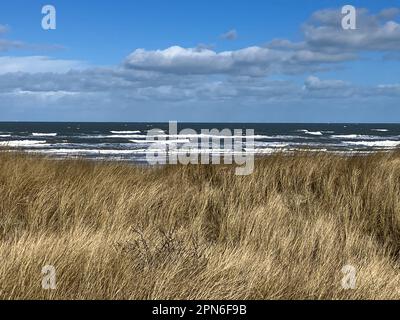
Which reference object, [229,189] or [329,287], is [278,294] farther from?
[229,189]

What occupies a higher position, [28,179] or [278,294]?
[28,179]

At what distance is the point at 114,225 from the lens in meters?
5.06

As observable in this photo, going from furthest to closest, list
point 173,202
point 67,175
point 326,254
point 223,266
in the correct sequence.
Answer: point 67,175 < point 173,202 < point 326,254 < point 223,266

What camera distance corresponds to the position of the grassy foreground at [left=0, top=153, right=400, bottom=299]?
3570 millimetres

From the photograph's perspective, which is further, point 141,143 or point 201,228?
point 141,143

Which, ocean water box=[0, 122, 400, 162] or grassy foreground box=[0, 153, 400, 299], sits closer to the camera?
grassy foreground box=[0, 153, 400, 299]

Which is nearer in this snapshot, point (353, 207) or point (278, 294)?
point (278, 294)

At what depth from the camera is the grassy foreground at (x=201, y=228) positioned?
141 inches

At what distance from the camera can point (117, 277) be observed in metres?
3.53

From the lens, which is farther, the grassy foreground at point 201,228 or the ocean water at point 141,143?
the ocean water at point 141,143

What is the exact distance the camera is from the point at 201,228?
5.35 m
